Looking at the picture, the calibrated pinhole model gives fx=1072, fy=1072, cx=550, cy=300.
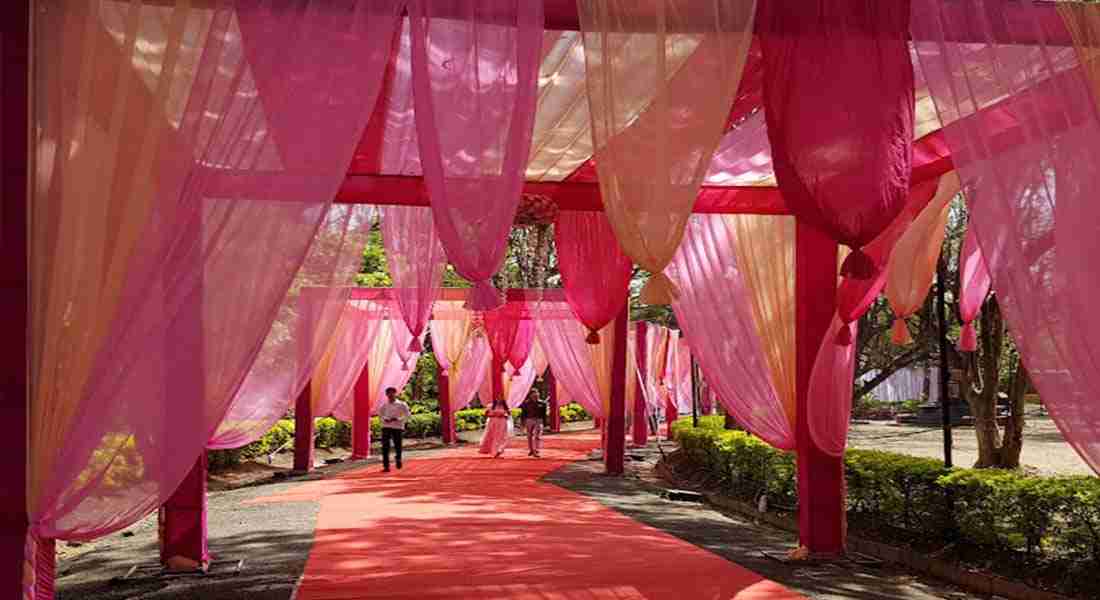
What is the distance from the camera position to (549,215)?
7590 millimetres

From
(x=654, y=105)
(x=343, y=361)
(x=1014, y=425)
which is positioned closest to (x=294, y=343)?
(x=654, y=105)

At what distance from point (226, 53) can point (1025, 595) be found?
5479 millimetres

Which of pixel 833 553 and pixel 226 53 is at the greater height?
pixel 226 53

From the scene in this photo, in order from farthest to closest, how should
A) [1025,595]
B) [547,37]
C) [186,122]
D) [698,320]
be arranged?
[698,320], [1025,595], [547,37], [186,122]

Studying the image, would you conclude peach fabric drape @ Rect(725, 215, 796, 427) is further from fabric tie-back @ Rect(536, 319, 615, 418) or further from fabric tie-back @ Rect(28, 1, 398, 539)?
fabric tie-back @ Rect(536, 319, 615, 418)

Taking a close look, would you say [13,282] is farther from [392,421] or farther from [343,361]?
[343,361]

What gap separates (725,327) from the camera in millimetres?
8023

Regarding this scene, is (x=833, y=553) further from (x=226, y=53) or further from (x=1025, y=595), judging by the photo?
(x=226, y=53)

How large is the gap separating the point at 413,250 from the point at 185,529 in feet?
8.50

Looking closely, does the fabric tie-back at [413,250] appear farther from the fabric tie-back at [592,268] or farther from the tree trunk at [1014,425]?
the tree trunk at [1014,425]

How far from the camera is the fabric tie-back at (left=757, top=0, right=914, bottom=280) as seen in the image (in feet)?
14.4

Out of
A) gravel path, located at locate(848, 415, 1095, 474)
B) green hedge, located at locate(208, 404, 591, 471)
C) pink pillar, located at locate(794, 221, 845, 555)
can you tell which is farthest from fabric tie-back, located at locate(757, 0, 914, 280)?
green hedge, located at locate(208, 404, 591, 471)

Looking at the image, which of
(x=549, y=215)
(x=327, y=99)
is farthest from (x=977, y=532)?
(x=327, y=99)

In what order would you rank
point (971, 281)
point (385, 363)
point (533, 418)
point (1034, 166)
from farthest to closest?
point (385, 363)
point (533, 418)
point (971, 281)
point (1034, 166)
